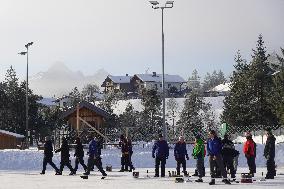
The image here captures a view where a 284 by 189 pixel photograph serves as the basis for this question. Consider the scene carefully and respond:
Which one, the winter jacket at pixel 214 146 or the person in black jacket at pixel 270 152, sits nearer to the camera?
the winter jacket at pixel 214 146

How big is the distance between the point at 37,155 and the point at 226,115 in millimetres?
25317

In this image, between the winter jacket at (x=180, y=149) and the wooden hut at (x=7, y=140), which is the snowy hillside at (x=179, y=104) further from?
the winter jacket at (x=180, y=149)

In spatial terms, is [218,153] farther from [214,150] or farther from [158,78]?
[158,78]

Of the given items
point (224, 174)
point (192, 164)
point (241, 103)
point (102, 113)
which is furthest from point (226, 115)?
point (224, 174)

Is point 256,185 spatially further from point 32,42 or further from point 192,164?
point 32,42

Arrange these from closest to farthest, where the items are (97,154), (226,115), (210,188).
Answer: (210,188)
(97,154)
(226,115)

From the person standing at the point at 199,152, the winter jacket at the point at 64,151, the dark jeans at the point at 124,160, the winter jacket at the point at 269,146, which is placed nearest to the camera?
the person standing at the point at 199,152

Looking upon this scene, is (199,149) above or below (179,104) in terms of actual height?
below

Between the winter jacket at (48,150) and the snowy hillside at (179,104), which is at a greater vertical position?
the snowy hillside at (179,104)

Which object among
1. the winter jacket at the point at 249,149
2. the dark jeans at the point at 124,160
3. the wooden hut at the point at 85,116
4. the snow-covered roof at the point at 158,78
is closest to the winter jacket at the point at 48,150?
the dark jeans at the point at 124,160

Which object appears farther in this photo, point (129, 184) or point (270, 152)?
point (270, 152)

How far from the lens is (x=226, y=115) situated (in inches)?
2213

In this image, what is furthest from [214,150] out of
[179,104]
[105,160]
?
[179,104]

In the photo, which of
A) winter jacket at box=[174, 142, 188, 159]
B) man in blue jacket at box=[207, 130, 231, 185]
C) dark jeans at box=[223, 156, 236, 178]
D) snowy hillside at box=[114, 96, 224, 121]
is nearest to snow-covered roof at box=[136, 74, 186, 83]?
snowy hillside at box=[114, 96, 224, 121]
